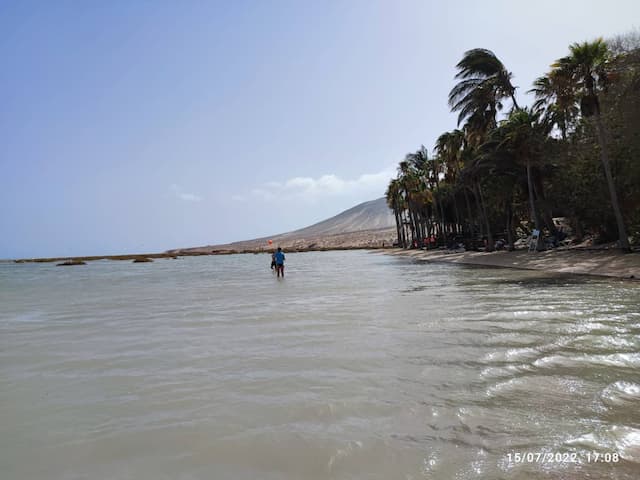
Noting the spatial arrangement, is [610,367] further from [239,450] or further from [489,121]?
[489,121]

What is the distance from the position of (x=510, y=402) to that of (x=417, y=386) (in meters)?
0.91

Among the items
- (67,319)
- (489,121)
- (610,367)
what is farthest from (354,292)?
(489,121)

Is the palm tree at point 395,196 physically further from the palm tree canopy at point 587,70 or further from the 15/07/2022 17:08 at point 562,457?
the 15/07/2022 17:08 at point 562,457

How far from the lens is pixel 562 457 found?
2.69 m

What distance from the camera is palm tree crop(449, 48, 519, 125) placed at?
32.8 m

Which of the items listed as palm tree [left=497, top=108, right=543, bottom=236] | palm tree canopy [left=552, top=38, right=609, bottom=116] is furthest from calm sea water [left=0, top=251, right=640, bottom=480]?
palm tree [left=497, top=108, right=543, bottom=236]

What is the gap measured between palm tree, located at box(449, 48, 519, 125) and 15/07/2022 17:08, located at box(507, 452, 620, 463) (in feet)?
112

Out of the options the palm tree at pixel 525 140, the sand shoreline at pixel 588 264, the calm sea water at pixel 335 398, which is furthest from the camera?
the palm tree at pixel 525 140

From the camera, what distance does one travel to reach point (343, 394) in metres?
4.10

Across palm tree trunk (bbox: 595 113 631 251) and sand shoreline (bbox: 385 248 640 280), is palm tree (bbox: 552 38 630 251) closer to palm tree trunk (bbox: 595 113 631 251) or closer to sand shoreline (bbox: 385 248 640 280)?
palm tree trunk (bbox: 595 113 631 251)

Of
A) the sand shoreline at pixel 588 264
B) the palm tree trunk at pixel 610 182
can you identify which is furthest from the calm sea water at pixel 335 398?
the palm tree trunk at pixel 610 182

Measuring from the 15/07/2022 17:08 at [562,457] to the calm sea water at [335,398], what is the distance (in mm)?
12

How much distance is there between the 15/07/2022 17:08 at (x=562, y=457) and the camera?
2.63m

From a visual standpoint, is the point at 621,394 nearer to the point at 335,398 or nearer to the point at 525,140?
the point at 335,398
